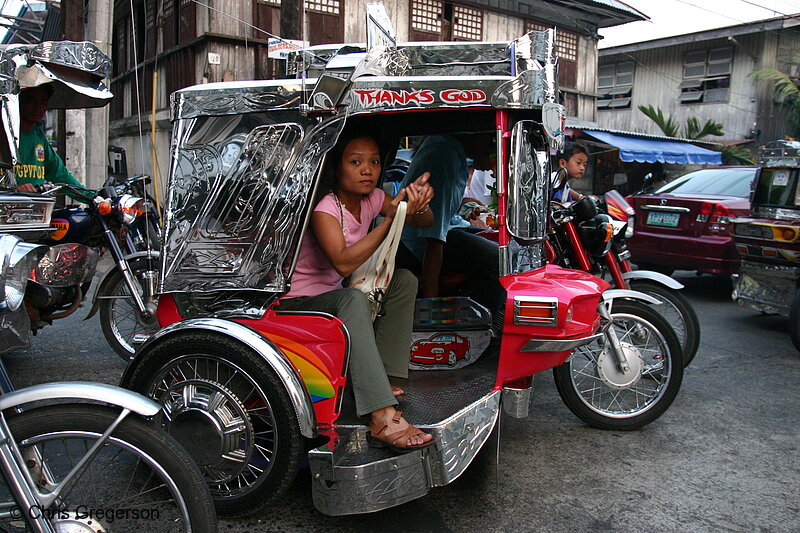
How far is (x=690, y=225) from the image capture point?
7.73 metres

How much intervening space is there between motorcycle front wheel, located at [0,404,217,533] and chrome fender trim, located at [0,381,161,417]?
0.04m

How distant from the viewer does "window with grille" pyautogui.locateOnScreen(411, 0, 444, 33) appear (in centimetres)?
1385

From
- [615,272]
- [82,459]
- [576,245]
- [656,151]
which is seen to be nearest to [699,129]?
[656,151]

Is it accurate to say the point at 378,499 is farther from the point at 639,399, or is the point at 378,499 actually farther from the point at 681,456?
the point at 639,399

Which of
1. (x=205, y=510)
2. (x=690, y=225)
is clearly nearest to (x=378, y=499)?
(x=205, y=510)

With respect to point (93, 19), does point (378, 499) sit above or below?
below

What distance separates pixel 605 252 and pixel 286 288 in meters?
2.37

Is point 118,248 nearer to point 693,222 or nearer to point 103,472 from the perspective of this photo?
point 103,472

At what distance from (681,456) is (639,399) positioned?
2.09ft

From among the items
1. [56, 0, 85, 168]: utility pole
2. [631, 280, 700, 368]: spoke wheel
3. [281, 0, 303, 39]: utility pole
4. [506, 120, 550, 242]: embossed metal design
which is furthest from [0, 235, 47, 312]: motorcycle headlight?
[56, 0, 85, 168]: utility pole

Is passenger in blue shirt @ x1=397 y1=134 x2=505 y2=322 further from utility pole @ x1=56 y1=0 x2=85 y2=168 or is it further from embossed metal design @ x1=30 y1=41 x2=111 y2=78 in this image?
utility pole @ x1=56 y1=0 x2=85 y2=168

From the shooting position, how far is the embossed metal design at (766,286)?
588 cm

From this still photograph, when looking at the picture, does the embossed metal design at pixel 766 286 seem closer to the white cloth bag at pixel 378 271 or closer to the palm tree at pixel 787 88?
the white cloth bag at pixel 378 271

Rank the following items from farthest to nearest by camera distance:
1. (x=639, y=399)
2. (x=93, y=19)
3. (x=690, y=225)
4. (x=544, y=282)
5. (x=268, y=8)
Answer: (x=268, y=8) < (x=93, y=19) < (x=690, y=225) < (x=639, y=399) < (x=544, y=282)
